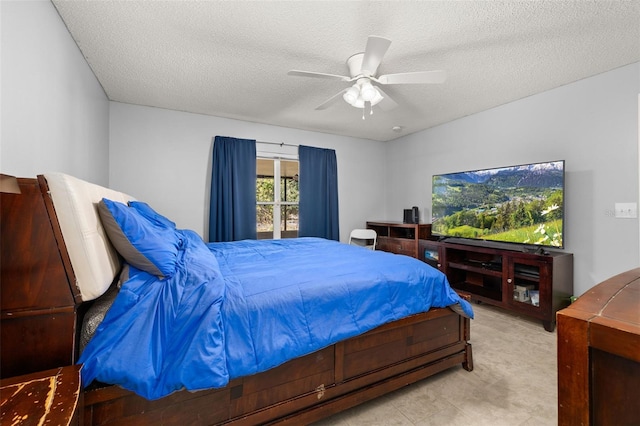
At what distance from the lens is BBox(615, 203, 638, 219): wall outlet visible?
2.38 m

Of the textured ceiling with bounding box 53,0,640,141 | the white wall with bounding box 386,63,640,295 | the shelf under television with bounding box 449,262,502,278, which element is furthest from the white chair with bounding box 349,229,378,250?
the textured ceiling with bounding box 53,0,640,141

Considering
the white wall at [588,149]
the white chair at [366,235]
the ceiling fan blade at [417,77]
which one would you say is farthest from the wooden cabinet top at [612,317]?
the white chair at [366,235]

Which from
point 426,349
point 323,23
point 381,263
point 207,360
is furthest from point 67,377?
point 323,23

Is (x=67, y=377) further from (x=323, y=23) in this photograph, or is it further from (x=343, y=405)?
(x=323, y=23)

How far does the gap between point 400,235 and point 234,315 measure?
3792mm

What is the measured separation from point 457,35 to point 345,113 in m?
1.77

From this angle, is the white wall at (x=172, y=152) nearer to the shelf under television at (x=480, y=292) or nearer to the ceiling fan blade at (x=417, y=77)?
the ceiling fan blade at (x=417, y=77)

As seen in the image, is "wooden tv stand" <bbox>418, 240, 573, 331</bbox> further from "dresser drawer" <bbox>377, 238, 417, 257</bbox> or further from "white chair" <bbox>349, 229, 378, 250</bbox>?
"white chair" <bbox>349, 229, 378, 250</bbox>

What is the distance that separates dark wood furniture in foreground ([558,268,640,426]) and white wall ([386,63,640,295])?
298 cm

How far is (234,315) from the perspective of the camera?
125cm

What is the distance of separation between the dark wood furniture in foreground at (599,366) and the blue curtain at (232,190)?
3.70 metres


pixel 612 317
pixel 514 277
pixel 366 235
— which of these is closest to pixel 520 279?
pixel 514 277

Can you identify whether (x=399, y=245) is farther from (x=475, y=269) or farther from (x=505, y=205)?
(x=505, y=205)

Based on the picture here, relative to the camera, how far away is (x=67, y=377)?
883 millimetres
